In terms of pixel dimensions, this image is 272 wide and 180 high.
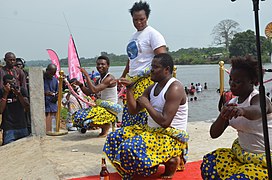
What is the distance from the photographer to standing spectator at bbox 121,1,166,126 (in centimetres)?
461

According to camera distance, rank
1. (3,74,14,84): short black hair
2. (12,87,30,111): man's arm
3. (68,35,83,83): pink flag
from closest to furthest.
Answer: (3,74,14,84): short black hair
(12,87,30,111): man's arm
(68,35,83,83): pink flag

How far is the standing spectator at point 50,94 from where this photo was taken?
7.53m

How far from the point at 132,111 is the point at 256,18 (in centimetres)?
241

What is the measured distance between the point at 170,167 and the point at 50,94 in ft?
13.8

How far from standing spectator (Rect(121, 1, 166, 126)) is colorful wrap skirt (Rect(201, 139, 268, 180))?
1.66 meters

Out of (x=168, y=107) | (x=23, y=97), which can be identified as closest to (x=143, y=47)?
(x=168, y=107)

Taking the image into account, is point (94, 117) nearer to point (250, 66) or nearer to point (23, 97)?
point (23, 97)

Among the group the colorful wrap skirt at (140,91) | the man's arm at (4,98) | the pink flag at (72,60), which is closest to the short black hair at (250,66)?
the colorful wrap skirt at (140,91)

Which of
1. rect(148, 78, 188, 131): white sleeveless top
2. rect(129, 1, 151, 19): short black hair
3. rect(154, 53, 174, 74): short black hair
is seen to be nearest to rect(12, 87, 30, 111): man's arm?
rect(129, 1, 151, 19): short black hair

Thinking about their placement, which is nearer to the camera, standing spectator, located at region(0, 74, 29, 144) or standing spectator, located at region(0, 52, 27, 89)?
standing spectator, located at region(0, 74, 29, 144)

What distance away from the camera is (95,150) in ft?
18.4

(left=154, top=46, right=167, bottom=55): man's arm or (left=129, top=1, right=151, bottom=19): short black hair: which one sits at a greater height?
(left=129, top=1, right=151, bottom=19): short black hair

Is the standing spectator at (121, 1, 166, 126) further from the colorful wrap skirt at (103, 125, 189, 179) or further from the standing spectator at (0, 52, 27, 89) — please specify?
the standing spectator at (0, 52, 27, 89)

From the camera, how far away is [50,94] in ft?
24.6
